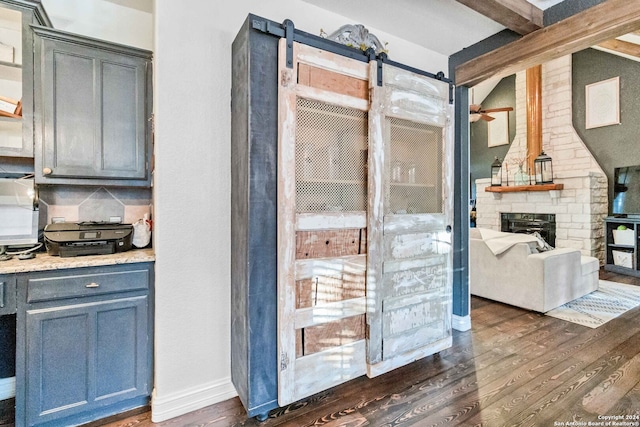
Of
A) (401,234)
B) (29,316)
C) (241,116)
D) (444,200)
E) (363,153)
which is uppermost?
(241,116)

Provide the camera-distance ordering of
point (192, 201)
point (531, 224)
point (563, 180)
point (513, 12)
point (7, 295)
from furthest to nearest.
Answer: point (531, 224) < point (563, 180) < point (513, 12) < point (192, 201) < point (7, 295)

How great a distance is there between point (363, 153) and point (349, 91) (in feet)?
1.25

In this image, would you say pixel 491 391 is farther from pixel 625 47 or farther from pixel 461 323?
pixel 625 47

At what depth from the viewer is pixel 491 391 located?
197 centimetres

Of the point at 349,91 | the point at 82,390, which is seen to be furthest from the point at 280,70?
the point at 82,390

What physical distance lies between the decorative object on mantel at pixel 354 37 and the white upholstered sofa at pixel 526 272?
2672 mm

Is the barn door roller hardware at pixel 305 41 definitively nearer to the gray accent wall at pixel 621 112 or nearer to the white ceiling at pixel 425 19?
the white ceiling at pixel 425 19

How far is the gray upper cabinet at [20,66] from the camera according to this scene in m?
1.68

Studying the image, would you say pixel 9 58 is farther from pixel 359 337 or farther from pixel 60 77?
pixel 359 337

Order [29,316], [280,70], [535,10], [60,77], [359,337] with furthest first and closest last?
[535,10] < [359,337] < [60,77] < [280,70] < [29,316]

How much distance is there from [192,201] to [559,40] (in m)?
2.73

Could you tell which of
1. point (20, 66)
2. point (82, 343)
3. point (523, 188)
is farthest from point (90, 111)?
point (523, 188)

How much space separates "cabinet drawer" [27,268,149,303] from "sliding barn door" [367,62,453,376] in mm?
1355

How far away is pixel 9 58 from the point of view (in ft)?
5.82
